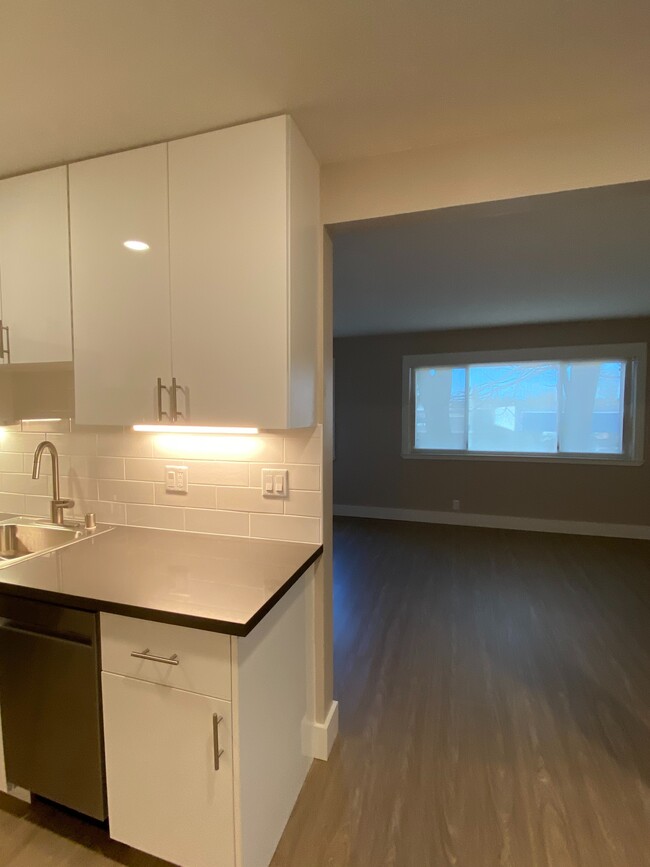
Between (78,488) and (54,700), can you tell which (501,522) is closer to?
(78,488)

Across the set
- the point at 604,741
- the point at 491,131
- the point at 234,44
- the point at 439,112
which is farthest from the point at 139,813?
the point at 491,131

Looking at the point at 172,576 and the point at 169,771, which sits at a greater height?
the point at 172,576

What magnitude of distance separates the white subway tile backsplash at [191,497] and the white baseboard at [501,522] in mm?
4101

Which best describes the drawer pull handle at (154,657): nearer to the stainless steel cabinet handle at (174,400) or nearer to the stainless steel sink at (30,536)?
the stainless steel cabinet handle at (174,400)

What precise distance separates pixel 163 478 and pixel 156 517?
7.2 inches

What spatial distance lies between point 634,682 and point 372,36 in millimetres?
3042

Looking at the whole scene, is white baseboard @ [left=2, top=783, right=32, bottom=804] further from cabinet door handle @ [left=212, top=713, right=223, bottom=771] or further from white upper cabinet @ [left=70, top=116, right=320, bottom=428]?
white upper cabinet @ [left=70, top=116, right=320, bottom=428]

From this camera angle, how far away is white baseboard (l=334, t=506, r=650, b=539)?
4746 millimetres

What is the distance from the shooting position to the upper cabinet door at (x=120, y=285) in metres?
1.48

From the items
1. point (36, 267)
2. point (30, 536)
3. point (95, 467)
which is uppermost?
point (36, 267)

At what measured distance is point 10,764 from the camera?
1.44m

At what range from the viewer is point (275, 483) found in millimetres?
1687

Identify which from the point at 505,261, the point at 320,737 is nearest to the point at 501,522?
the point at 505,261

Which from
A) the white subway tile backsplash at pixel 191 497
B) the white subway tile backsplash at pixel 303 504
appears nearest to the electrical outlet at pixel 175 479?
the white subway tile backsplash at pixel 191 497
